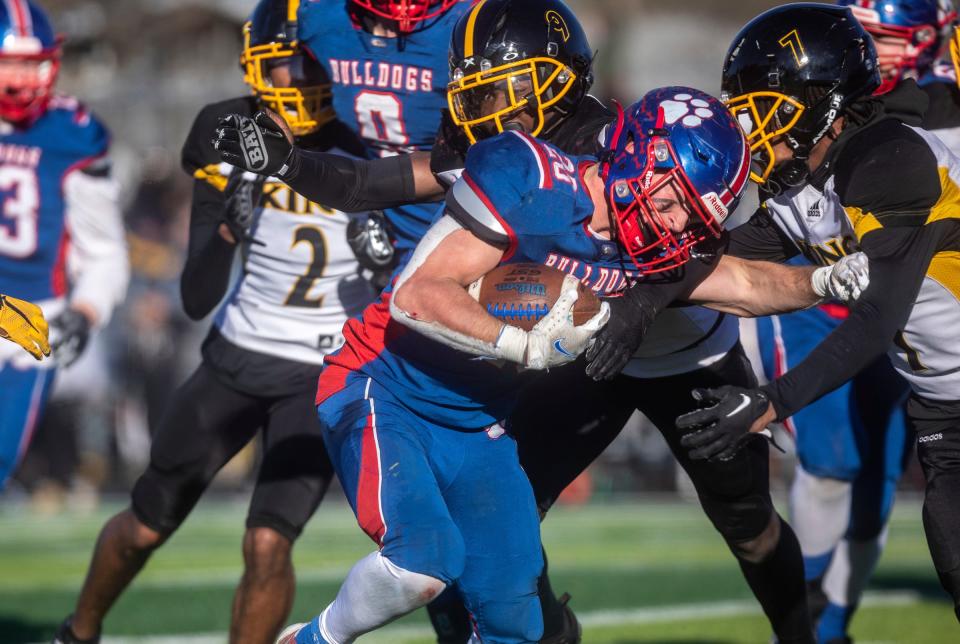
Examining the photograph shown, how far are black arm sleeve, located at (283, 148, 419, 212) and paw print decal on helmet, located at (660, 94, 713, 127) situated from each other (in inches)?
31.7

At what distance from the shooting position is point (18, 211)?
607cm

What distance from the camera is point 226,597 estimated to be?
6434mm

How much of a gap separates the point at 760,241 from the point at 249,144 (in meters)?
1.61

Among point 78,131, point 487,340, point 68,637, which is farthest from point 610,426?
point 78,131

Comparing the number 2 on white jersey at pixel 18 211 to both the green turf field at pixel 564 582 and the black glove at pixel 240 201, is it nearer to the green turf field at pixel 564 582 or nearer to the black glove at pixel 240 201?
the green turf field at pixel 564 582

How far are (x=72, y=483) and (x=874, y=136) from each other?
8.82 meters

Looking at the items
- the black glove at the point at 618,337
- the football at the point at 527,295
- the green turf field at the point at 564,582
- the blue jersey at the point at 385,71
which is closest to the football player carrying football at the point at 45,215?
the green turf field at the point at 564,582

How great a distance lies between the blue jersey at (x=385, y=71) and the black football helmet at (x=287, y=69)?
0.06m

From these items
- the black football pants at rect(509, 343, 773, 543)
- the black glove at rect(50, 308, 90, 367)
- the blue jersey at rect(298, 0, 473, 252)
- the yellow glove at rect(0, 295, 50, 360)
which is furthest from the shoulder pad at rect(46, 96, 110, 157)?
the black football pants at rect(509, 343, 773, 543)

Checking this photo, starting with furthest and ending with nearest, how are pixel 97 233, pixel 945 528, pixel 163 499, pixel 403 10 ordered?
pixel 97 233 → pixel 163 499 → pixel 403 10 → pixel 945 528

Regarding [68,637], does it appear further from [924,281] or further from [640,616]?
[924,281]

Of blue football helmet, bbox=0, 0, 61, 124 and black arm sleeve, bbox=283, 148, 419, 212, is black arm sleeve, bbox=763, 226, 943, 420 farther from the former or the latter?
blue football helmet, bbox=0, 0, 61, 124

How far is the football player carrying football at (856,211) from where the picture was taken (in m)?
3.47

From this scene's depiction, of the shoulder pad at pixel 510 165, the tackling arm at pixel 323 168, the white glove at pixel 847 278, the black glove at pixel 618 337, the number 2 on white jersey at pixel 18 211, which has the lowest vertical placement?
the number 2 on white jersey at pixel 18 211
